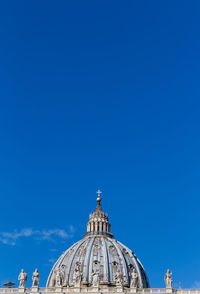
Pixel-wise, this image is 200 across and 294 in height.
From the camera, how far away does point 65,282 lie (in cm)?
9569

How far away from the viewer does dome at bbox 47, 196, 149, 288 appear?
316 feet

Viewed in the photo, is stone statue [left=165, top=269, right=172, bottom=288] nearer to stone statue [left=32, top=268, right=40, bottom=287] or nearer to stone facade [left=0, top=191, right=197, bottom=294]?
stone statue [left=32, top=268, right=40, bottom=287]

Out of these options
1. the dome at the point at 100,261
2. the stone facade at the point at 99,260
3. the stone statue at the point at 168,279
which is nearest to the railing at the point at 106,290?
the stone statue at the point at 168,279

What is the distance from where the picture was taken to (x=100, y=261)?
10044 cm

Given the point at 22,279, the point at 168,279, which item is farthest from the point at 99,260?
the point at 168,279

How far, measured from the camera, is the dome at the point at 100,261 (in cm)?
9631

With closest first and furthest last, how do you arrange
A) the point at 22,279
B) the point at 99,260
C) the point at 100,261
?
1. the point at 22,279
2. the point at 100,261
3. the point at 99,260

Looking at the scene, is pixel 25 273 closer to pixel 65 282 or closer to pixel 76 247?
pixel 65 282

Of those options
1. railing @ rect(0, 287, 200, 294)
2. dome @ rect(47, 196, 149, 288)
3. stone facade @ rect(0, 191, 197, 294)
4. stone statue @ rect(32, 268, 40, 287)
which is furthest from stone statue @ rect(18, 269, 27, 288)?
dome @ rect(47, 196, 149, 288)

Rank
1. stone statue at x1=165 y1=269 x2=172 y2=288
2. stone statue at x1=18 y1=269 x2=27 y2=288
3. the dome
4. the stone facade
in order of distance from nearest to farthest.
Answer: stone statue at x1=165 y1=269 x2=172 y2=288 → stone statue at x1=18 y1=269 x2=27 y2=288 → the stone facade → the dome

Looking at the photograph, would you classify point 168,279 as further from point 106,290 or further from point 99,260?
point 99,260

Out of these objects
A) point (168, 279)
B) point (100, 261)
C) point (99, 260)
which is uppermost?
point (99, 260)

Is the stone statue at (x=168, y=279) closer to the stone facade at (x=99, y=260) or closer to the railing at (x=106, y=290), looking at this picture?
the railing at (x=106, y=290)

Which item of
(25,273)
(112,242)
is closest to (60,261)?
(112,242)
